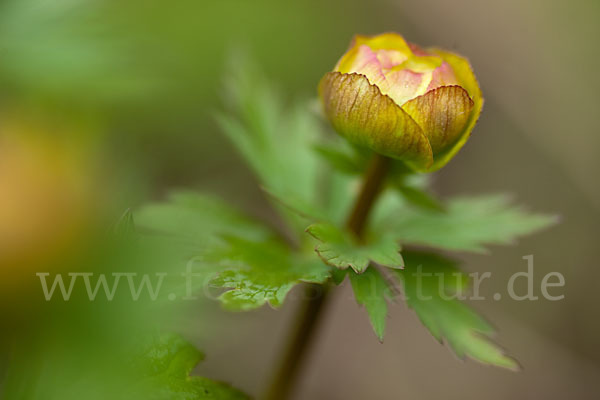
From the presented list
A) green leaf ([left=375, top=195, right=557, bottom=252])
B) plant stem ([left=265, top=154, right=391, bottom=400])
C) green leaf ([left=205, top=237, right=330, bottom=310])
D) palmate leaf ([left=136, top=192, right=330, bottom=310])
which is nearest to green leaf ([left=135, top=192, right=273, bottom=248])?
palmate leaf ([left=136, top=192, right=330, bottom=310])

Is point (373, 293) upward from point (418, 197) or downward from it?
downward

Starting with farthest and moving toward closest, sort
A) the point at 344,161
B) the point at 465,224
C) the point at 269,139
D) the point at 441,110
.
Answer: the point at 269,139 → the point at 465,224 → the point at 344,161 → the point at 441,110

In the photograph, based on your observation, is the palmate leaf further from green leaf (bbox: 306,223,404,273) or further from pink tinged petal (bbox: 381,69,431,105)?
pink tinged petal (bbox: 381,69,431,105)

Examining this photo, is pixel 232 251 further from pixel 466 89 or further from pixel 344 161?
pixel 466 89

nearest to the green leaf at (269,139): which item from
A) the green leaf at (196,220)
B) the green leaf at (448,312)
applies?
the green leaf at (196,220)

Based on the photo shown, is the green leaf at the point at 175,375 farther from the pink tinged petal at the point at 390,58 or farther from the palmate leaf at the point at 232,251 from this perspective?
the pink tinged petal at the point at 390,58

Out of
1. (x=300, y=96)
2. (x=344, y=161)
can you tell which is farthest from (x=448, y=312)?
(x=300, y=96)
